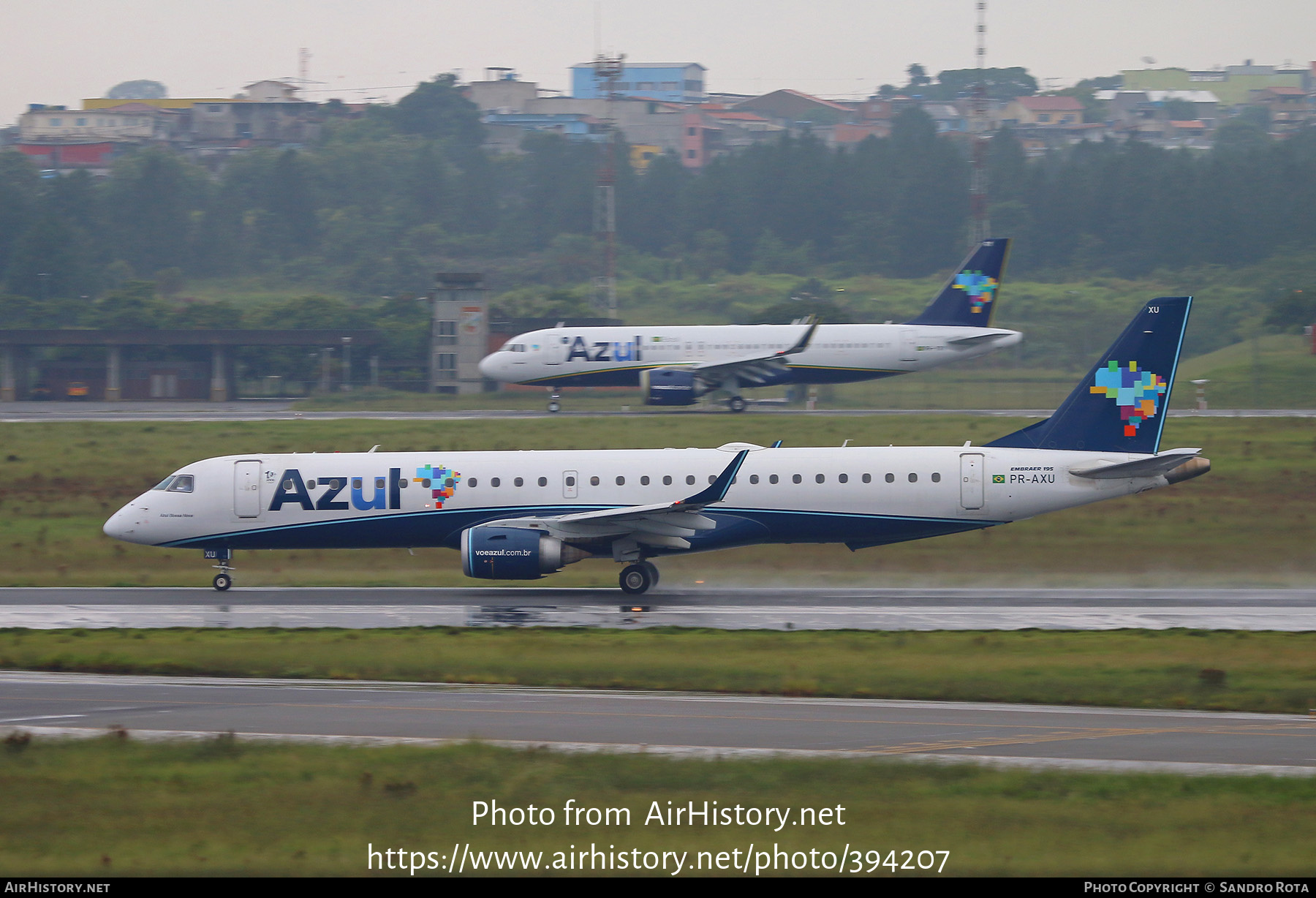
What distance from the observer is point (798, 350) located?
57656 mm

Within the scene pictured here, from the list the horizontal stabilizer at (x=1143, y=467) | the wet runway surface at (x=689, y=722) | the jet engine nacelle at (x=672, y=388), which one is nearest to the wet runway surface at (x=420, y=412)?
the jet engine nacelle at (x=672, y=388)

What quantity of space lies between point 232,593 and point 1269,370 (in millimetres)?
53473

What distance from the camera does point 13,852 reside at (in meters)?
13.3

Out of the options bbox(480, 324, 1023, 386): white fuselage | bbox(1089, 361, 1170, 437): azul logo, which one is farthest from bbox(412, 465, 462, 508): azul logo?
bbox(480, 324, 1023, 386): white fuselage

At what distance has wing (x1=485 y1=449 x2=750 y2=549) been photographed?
99.5 ft

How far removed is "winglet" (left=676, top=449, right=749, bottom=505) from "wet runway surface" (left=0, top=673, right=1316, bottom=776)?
9.10m

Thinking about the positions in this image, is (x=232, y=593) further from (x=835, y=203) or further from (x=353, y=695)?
(x=835, y=203)

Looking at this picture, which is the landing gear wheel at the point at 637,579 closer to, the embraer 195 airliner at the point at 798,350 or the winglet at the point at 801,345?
the embraer 195 airliner at the point at 798,350

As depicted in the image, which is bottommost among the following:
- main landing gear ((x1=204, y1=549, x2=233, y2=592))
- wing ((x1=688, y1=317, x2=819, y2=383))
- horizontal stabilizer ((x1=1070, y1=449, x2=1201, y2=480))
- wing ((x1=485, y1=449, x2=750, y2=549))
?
main landing gear ((x1=204, y1=549, x2=233, y2=592))

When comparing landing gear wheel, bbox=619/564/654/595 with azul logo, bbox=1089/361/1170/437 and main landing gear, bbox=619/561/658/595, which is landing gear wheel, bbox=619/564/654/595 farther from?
azul logo, bbox=1089/361/1170/437

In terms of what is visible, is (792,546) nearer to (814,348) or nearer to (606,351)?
(814,348)

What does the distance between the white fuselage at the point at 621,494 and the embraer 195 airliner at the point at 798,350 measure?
25.2 meters

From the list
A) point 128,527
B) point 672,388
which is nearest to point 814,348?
point 672,388

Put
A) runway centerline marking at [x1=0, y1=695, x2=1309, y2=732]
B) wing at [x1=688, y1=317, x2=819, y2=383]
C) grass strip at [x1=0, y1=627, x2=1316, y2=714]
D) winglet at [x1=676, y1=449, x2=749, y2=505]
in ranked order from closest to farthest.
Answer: runway centerline marking at [x1=0, y1=695, x2=1309, y2=732] → grass strip at [x1=0, y1=627, x2=1316, y2=714] → winglet at [x1=676, y1=449, x2=749, y2=505] → wing at [x1=688, y1=317, x2=819, y2=383]
